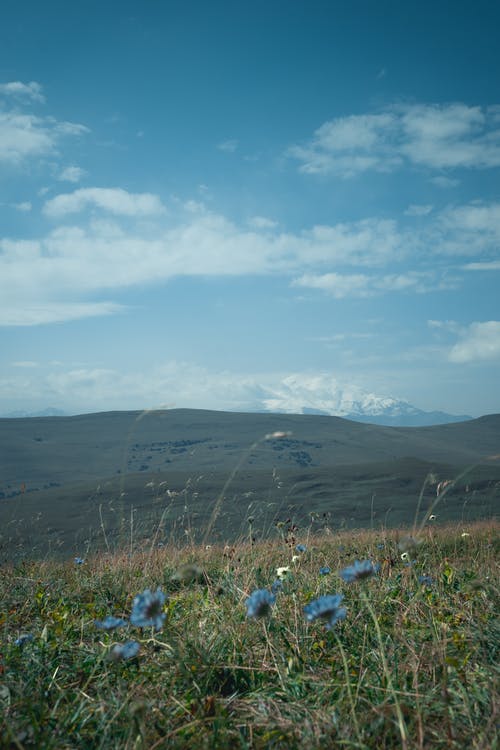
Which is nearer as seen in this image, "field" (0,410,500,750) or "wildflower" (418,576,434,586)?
"field" (0,410,500,750)

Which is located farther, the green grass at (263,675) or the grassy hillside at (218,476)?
the grassy hillside at (218,476)

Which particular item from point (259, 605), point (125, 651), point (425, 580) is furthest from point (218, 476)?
point (259, 605)

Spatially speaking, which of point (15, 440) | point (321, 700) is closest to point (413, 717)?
point (321, 700)

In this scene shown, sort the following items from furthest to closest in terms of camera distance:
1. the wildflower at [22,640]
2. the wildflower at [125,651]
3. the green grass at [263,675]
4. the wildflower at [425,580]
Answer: the wildflower at [425,580], the wildflower at [22,640], the wildflower at [125,651], the green grass at [263,675]

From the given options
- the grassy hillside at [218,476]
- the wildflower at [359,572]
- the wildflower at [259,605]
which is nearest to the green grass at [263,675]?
the wildflower at [359,572]

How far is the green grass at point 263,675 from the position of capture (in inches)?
63.7

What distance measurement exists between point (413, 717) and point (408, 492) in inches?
1572

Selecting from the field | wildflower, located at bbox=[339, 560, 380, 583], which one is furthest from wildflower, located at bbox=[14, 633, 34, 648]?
wildflower, located at bbox=[339, 560, 380, 583]

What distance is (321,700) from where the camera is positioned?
1854 mm

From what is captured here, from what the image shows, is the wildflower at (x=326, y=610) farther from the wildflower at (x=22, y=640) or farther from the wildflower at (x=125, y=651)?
the wildflower at (x=22, y=640)

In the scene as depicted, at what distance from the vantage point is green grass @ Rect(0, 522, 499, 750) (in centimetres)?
162

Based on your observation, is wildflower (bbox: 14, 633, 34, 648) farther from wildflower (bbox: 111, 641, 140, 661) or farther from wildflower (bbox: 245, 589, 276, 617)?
wildflower (bbox: 245, 589, 276, 617)

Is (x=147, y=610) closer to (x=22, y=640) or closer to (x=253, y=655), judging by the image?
(x=253, y=655)

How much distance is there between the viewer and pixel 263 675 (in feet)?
6.82
